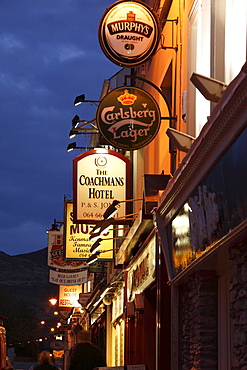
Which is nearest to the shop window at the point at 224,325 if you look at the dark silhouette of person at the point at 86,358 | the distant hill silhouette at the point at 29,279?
the dark silhouette of person at the point at 86,358

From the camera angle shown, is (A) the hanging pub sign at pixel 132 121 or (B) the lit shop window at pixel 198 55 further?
(A) the hanging pub sign at pixel 132 121

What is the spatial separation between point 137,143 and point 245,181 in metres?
6.38

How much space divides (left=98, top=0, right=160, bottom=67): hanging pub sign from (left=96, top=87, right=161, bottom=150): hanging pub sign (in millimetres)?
718

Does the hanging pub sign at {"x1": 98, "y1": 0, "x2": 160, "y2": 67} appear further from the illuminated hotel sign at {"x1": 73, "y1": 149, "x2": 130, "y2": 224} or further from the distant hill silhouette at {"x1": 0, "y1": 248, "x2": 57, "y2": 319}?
the distant hill silhouette at {"x1": 0, "y1": 248, "x2": 57, "y2": 319}

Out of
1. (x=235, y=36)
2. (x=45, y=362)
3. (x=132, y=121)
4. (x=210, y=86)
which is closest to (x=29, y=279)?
(x=132, y=121)

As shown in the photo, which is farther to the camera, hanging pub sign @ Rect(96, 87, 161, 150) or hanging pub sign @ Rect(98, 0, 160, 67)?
hanging pub sign @ Rect(96, 87, 161, 150)

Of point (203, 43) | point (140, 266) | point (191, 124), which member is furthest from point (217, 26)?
point (140, 266)

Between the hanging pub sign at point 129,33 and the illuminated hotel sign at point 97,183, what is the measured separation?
5.10 metres

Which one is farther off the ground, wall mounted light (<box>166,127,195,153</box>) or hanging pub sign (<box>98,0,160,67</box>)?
hanging pub sign (<box>98,0,160,67</box>)

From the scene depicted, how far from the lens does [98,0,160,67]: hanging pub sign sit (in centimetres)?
1206

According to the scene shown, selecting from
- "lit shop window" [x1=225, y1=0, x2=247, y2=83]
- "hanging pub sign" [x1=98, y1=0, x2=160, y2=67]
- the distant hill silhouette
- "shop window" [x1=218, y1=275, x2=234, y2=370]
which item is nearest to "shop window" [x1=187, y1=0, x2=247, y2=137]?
"lit shop window" [x1=225, y1=0, x2=247, y2=83]

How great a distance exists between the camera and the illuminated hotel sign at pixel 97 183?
17062 millimetres

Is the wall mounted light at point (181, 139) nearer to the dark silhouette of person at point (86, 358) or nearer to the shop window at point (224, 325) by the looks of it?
the shop window at point (224, 325)

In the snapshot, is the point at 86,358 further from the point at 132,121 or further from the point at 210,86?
the point at 132,121
